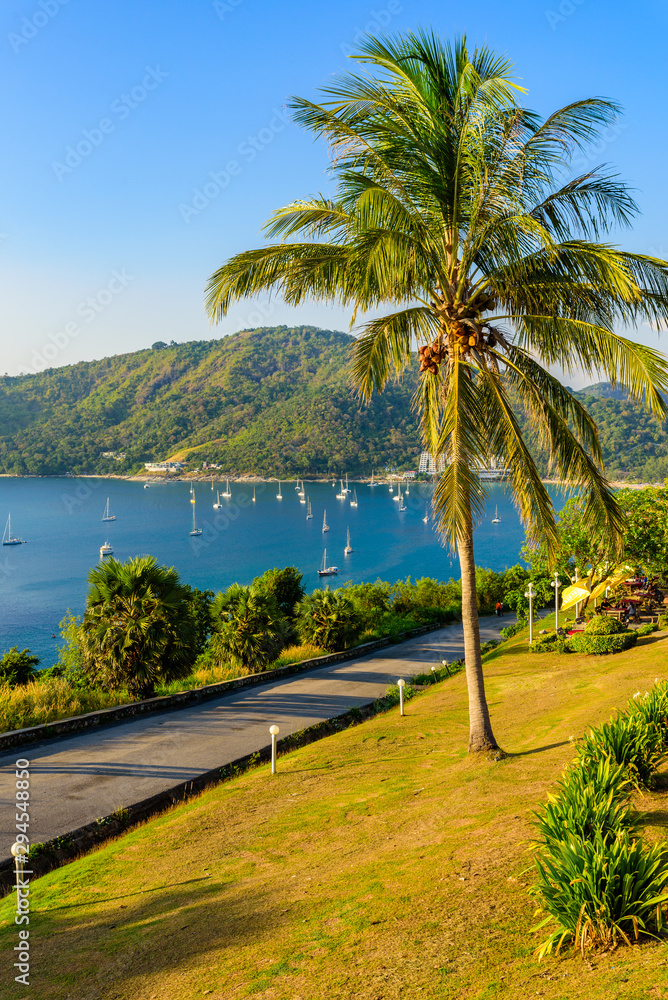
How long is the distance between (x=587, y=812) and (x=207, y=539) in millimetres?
102396

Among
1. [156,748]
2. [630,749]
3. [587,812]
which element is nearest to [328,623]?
[156,748]

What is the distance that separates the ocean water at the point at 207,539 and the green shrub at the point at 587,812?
170ft

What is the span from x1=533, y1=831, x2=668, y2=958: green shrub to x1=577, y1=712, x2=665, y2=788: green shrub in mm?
1792

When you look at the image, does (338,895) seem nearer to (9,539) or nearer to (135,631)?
(135,631)

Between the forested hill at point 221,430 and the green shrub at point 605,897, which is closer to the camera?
the green shrub at point 605,897

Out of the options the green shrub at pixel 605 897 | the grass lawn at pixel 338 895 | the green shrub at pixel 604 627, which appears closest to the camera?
the green shrub at pixel 605 897

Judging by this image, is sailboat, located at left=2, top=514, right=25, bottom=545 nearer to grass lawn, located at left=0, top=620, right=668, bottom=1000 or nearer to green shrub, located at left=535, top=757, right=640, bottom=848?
grass lawn, located at left=0, top=620, right=668, bottom=1000

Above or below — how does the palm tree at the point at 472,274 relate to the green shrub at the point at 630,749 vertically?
above

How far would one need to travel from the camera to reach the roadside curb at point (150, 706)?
13172 mm

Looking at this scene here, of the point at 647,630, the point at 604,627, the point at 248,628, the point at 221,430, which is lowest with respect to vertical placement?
the point at 647,630

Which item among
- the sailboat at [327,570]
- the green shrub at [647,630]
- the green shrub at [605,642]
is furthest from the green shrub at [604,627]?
the sailboat at [327,570]

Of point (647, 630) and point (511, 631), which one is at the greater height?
point (647, 630)

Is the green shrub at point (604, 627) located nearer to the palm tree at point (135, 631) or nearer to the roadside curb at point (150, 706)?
the roadside curb at point (150, 706)

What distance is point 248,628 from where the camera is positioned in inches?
819
